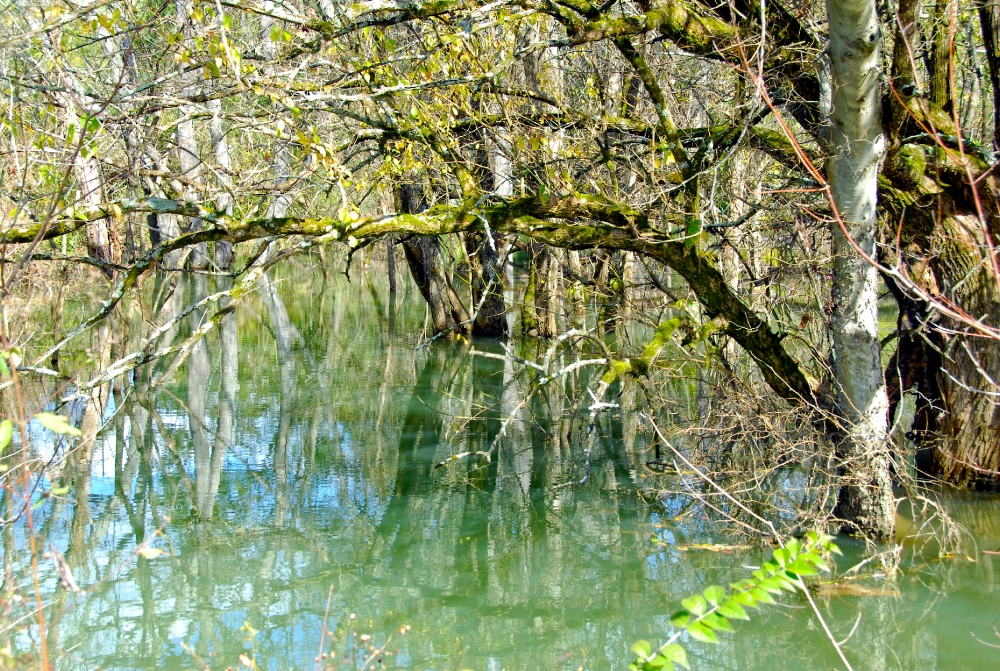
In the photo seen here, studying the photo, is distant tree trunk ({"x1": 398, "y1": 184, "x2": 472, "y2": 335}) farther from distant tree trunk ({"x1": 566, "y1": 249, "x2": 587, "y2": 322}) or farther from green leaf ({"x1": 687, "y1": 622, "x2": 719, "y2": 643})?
green leaf ({"x1": 687, "y1": 622, "x2": 719, "y2": 643})

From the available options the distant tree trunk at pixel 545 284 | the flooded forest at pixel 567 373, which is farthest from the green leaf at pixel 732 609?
the distant tree trunk at pixel 545 284

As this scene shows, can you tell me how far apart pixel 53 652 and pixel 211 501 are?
9.18 ft

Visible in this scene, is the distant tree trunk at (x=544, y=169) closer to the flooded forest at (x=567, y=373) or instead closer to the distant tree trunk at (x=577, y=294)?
the flooded forest at (x=567, y=373)

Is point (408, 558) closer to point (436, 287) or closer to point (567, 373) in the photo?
point (567, 373)

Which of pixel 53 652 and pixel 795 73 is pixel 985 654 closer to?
pixel 795 73

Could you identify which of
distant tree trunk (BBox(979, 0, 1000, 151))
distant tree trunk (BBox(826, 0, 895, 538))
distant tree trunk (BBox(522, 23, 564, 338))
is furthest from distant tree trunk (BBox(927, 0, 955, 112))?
distant tree trunk (BBox(522, 23, 564, 338))

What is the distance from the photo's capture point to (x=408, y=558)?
648 centimetres

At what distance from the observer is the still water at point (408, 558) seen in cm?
511

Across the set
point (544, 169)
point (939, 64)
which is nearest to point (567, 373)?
point (544, 169)

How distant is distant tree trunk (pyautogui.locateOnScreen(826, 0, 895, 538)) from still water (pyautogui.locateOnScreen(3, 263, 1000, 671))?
0.40 meters

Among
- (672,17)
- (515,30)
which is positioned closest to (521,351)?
(515,30)

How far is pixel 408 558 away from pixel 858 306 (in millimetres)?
3499

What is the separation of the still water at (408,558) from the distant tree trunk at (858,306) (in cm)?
40

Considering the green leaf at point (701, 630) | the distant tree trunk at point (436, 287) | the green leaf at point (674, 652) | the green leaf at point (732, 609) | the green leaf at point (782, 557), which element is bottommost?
the green leaf at point (674, 652)
